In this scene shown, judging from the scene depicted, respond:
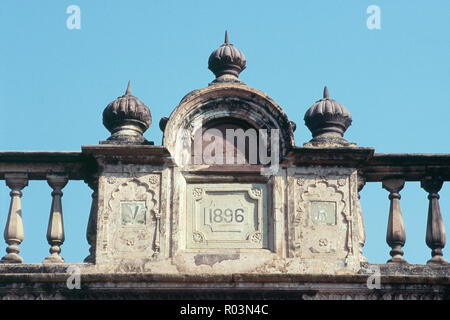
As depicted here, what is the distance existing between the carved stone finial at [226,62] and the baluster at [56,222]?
2.58 m

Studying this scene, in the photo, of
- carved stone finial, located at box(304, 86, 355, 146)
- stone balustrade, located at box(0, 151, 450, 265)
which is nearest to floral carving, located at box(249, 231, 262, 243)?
stone balustrade, located at box(0, 151, 450, 265)

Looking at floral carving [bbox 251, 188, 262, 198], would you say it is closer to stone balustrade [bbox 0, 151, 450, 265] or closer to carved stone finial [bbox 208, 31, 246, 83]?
stone balustrade [bbox 0, 151, 450, 265]

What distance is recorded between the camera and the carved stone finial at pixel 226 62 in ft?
51.8

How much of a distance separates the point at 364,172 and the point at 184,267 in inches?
111

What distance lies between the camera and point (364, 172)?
15.2 m

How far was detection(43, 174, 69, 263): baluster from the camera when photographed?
48.4 feet

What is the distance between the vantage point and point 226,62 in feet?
51.8

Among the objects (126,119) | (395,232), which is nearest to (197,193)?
(126,119)

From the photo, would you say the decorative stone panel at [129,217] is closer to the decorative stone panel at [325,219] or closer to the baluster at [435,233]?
the decorative stone panel at [325,219]

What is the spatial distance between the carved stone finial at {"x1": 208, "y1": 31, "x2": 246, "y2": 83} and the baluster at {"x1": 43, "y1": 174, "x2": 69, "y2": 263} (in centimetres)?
258

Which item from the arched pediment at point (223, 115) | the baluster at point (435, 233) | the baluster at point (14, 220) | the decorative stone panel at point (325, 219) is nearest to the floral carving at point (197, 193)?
the arched pediment at point (223, 115)
